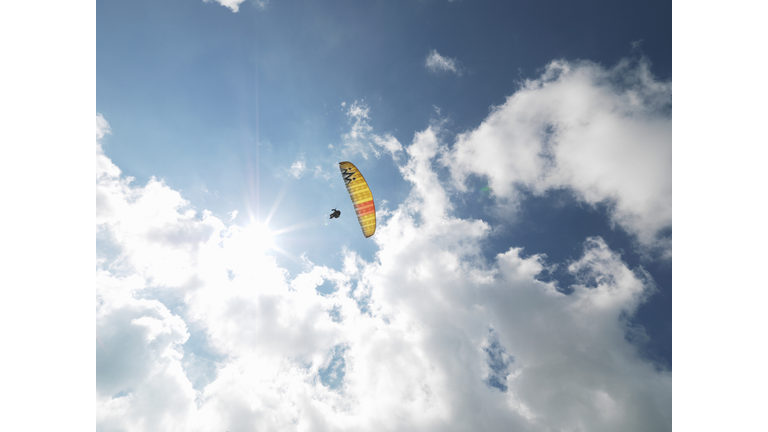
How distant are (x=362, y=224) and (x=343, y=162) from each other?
23.1 ft

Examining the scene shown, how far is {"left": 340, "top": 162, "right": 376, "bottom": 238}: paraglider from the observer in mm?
27234

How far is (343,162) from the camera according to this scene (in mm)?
27297

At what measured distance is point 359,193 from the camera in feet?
90.5

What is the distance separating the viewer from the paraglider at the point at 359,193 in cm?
2723

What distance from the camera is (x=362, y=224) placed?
28.9m

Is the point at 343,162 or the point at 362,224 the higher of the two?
the point at 343,162
